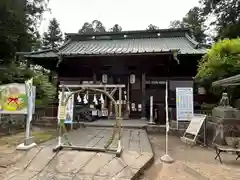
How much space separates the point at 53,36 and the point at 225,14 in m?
26.0

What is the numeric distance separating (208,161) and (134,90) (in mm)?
6427

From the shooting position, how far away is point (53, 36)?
35.4 meters

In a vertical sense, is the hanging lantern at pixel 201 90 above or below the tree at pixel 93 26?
below

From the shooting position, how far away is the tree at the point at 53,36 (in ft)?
115

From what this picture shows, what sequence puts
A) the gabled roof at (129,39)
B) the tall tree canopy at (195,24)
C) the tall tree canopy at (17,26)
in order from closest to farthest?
the gabled roof at (129,39) < the tall tree canopy at (17,26) < the tall tree canopy at (195,24)

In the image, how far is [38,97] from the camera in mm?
11508

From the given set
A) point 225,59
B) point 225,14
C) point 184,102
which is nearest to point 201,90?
point 184,102

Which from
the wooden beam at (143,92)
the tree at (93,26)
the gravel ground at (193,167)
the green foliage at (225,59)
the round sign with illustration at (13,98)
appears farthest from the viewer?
the tree at (93,26)

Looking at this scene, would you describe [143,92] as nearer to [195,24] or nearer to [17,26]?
[17,26]

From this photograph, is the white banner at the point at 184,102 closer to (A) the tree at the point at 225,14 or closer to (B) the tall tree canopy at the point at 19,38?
(B) the tall tree canopy at the point at 19,38

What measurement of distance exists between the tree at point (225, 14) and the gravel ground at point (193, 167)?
13913 mm

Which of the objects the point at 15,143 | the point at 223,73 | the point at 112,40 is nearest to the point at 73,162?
the point at 15,143

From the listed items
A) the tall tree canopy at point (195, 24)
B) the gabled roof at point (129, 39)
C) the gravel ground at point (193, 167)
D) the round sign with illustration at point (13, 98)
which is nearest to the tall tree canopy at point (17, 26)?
the gabled roof at point (129, 39)

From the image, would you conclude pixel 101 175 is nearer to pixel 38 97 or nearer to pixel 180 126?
pixel 180 126
